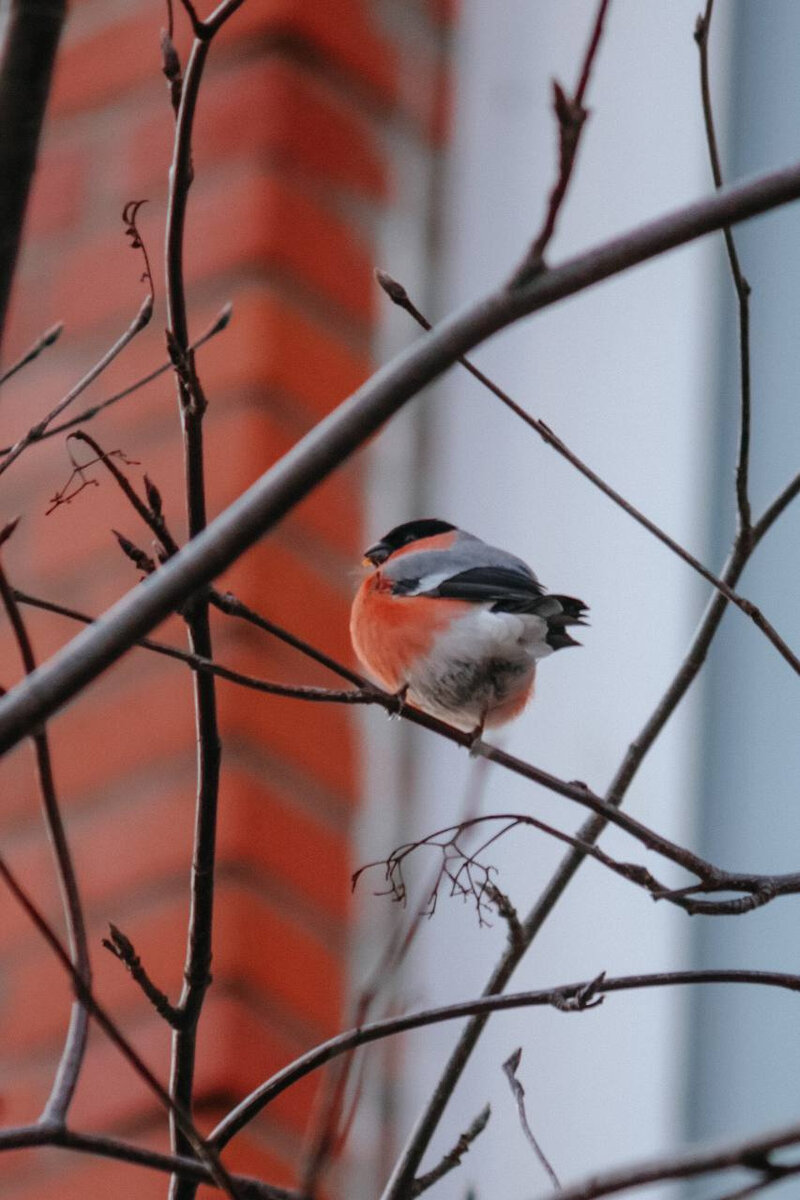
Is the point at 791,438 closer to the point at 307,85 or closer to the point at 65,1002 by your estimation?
the point at 307,85

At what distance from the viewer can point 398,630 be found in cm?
132

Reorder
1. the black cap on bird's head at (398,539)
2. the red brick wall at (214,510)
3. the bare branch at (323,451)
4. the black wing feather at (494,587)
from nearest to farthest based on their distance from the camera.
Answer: the bare branch at (323,451)
the black wing feather at (494,587)
the black cap on bird's head at (398,539)
the red brick wall at (214,510)

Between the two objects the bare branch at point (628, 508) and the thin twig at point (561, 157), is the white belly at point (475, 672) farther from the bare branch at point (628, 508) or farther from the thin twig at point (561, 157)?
the thin twig at point (561, 157)

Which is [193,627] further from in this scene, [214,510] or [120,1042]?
[214,510]

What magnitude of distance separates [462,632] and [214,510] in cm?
60

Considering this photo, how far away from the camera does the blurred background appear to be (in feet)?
5.74

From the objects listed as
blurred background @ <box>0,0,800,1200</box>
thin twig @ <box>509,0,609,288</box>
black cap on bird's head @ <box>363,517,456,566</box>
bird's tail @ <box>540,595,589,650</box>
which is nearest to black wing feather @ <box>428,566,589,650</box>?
bird's tail @ <box>540,595,589,650</box>

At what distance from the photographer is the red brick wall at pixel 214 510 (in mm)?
1737

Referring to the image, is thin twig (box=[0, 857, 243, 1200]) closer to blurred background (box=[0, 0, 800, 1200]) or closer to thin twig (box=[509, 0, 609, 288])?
thin twig (box=[509, 0, 609, 288])

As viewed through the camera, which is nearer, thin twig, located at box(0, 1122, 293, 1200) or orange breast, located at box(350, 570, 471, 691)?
thin twig, located at box(0, 1122, 293, 1200)

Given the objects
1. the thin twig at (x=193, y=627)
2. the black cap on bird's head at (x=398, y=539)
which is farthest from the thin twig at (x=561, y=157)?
the black cap on bird's head at (x=398, y=539)

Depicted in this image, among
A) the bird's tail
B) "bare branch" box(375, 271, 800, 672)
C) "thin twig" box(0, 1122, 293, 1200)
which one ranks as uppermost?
the bird's tail

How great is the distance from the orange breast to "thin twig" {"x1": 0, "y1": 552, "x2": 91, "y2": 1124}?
70 centimetres

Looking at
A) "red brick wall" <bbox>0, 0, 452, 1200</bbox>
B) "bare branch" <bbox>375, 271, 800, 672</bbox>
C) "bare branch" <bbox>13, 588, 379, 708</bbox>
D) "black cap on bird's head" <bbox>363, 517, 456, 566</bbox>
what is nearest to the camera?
"bare branch" <bbox>13, 588, 379, 708</bbox>
